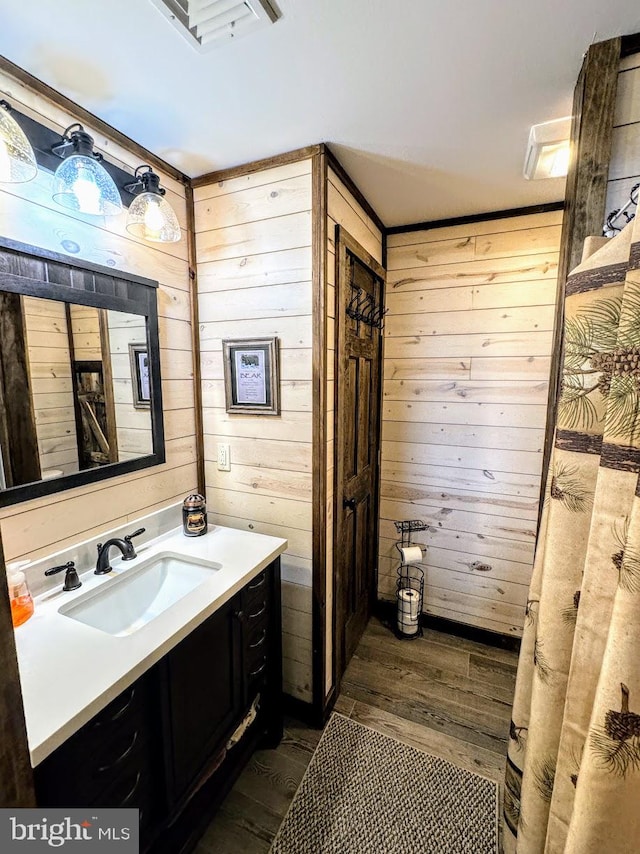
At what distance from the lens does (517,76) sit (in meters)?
1.10

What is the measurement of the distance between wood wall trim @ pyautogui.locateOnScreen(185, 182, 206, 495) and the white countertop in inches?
21.2

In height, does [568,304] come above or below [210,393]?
above

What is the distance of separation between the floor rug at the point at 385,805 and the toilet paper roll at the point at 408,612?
27.0 inches

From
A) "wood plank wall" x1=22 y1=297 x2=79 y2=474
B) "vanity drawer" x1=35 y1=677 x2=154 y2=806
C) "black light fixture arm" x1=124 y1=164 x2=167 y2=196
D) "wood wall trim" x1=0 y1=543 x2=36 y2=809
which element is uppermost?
"black light fixture arm" x1=124 y1=164 x2=167 y2=196

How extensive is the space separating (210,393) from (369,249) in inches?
45.4

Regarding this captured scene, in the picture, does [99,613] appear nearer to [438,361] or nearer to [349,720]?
[349,720]

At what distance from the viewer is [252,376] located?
1.66m

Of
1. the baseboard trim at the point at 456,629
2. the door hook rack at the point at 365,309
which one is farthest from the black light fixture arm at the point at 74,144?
the baseboard trim at the point at 456,629

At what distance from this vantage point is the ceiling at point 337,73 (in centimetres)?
92

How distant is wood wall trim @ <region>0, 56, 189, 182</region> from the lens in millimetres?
1091

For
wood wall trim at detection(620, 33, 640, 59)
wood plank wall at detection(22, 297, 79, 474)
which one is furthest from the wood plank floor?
wood wall trim at detection(620, 33, 640, 59)

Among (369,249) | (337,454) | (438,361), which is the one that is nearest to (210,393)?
(337,454)

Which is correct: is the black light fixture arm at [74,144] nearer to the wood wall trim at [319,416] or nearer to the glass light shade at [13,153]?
the glass light shade at [13,153]

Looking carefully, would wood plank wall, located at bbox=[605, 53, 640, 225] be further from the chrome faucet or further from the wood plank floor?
the wood plank floor
